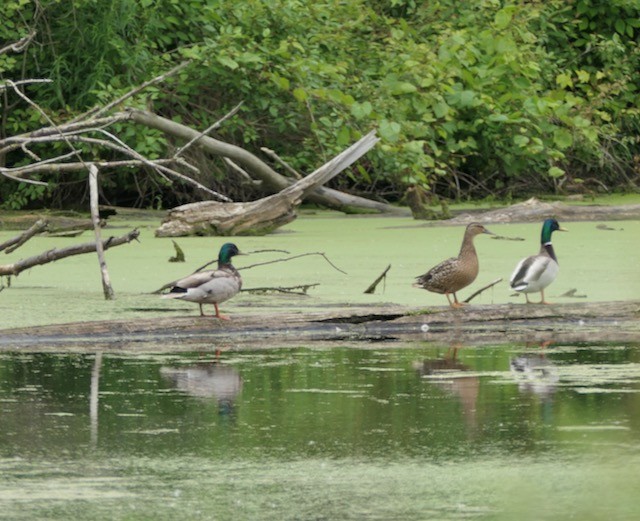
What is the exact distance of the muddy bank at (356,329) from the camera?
7090 millimetres

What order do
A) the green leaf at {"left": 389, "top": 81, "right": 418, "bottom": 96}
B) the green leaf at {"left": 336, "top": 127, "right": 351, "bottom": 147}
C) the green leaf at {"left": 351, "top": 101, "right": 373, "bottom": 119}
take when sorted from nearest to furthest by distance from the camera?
the green leaf at {"left": 351, "top": 101, "right": 373, "bottom": 119}, the green leaf at {"left": 336, "top": 127, "right": 351, "bottom": 147}, the green leaf at {"left": 389, "top": 81, "right": 418, "bottom": 96}

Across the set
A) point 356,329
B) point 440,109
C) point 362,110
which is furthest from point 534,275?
point 440,109

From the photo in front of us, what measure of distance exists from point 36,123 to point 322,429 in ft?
31.5

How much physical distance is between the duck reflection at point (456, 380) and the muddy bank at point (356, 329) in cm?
43

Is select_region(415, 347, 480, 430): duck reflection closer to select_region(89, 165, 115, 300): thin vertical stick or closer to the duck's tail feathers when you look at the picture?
the duck's tail feathers

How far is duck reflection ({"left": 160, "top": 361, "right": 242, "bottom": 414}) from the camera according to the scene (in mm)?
5770

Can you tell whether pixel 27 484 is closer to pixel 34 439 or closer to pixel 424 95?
pixel 34 439

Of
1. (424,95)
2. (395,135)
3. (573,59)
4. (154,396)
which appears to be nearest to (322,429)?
(154,396)

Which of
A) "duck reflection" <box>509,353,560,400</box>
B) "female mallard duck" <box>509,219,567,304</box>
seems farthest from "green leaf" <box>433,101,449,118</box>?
"duck reflection" <box>509,353,560,400</box>

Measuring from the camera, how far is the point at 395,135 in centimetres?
1285

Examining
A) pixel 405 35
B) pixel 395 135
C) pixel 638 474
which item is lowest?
pixel 638 474

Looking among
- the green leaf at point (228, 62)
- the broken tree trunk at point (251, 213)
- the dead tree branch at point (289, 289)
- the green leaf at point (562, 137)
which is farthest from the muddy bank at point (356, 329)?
the green leaf at point (562, 137)

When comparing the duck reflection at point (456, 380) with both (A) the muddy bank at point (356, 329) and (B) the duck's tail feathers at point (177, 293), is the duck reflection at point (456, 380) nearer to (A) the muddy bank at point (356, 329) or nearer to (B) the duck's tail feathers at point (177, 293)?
(A) the muddy bank at point (356, 329)

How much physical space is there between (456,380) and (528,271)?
1.80 meters
